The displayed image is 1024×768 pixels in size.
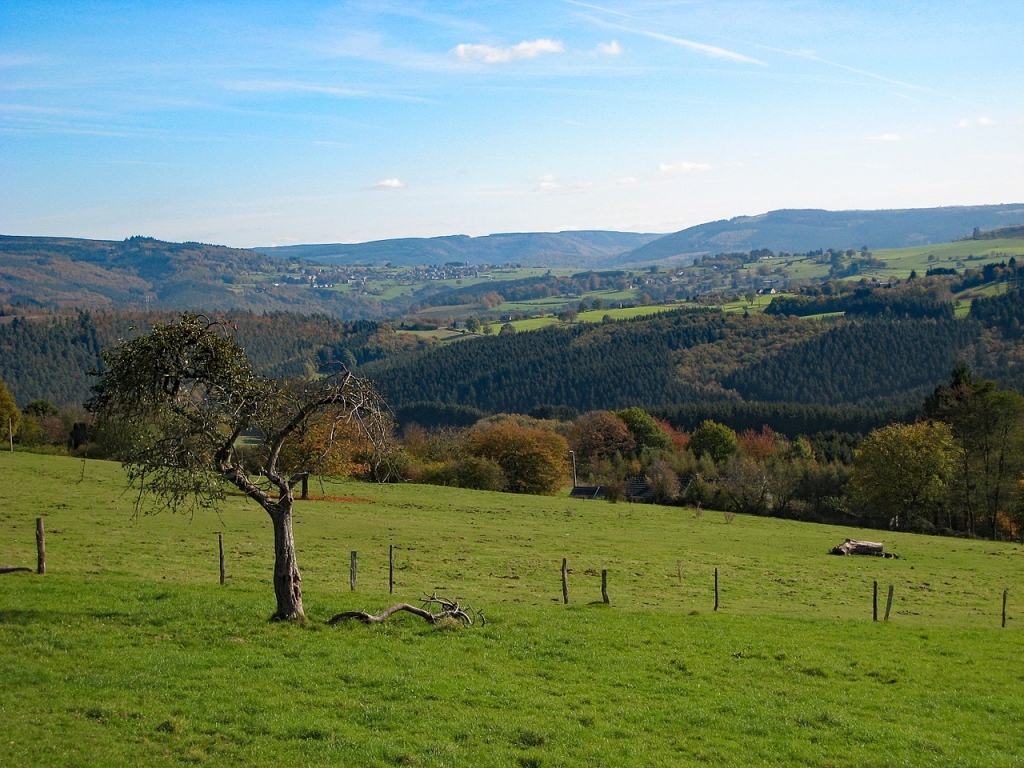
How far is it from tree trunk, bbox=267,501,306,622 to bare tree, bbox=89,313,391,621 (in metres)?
0.02

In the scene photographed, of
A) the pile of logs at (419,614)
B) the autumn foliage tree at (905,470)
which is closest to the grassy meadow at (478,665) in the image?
the pile of logs at (419,614)

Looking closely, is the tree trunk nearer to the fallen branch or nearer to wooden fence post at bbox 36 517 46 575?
the fallen branch

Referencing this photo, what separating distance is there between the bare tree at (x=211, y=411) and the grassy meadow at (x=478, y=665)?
2978 mm

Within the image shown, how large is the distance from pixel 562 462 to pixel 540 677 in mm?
62814

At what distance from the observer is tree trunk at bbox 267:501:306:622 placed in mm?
18344

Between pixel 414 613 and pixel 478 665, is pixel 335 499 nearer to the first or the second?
pixel 414 613

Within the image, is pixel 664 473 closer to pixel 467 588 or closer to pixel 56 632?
pixel 467 588

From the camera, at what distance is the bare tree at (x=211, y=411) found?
1730 centimetres

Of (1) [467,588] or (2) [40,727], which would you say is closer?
(2) [40,727]

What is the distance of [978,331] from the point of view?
562 feet

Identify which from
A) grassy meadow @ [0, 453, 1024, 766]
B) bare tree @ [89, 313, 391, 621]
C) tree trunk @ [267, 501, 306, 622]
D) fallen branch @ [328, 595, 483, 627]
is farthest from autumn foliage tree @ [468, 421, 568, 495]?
bare tree @ [89, 313, 391, 621]

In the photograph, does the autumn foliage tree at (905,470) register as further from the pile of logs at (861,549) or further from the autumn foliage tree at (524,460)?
the autumn foliage tree at (524,460)

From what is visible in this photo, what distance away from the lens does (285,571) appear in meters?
18.5

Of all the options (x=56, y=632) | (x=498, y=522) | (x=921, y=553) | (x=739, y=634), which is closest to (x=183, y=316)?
(x=56, y=632)
